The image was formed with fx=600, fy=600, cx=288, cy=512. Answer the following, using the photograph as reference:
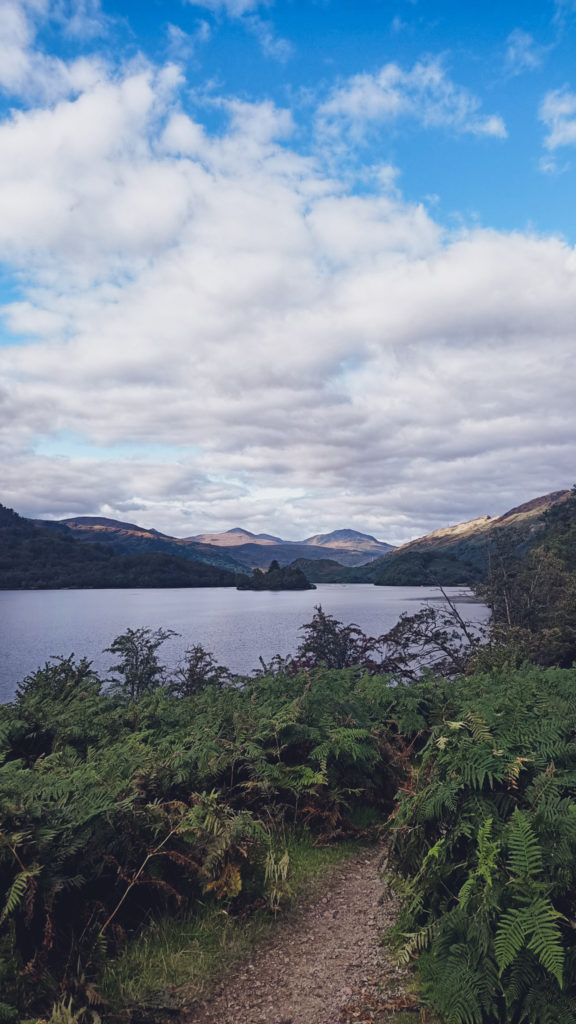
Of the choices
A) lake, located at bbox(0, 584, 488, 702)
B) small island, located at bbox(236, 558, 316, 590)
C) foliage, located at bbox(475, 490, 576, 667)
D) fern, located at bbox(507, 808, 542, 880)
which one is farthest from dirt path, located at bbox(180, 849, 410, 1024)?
small island, located at bbox(236, 558, 316, 590)

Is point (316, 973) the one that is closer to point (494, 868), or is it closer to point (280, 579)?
point (494, 868)

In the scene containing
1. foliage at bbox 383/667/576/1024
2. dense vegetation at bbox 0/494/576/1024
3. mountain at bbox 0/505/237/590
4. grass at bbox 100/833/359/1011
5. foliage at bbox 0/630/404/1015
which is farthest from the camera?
mountain at bbox 0/505/237/590

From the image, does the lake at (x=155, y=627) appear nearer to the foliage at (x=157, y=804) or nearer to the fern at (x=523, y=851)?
the foliage at (x=157, y=804)

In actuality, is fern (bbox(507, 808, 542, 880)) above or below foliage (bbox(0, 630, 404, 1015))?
above

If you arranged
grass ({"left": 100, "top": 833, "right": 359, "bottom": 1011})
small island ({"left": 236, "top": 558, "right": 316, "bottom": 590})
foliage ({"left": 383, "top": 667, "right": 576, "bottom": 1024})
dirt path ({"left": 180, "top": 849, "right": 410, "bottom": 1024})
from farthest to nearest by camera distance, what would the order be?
small island ({"left": 236, "top": 558, "right": 316, "bottom": 590})
grass ({"left": 100, "top": 833, "right": 359, "bottom": 1011})
dirt path ({"left": 180, "top": 849, "right": 410, "bottom": 1024})
foliage ({"left": 383, "top": 667, "right": 576, "bottom": 1024})

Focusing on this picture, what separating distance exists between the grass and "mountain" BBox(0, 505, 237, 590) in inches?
6099

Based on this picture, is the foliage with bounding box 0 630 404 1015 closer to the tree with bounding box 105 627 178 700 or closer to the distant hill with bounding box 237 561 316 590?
the tree with bounding box 105 627 178 700

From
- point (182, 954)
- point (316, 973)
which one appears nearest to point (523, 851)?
point (316, 973)

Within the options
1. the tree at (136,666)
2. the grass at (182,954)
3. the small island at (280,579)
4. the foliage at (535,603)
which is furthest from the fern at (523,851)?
the small island at (280,579)

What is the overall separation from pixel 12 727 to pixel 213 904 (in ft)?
12.6

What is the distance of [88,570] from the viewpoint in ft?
530

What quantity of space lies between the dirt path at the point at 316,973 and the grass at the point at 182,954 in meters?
0.15

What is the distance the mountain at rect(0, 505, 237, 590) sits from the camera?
154375 mm

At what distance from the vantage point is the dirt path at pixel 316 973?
4.04m
